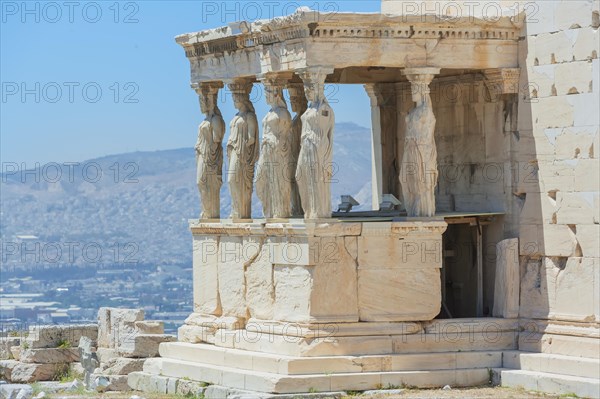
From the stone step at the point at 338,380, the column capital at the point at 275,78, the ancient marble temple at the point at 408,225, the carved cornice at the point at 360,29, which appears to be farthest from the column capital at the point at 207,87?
the stone step at the point at 338,380

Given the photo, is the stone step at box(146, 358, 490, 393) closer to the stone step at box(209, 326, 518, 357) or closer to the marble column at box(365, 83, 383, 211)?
the stone step at box(209, 326, 518, 357)

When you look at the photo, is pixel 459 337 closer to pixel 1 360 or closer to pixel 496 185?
pixel 496 185

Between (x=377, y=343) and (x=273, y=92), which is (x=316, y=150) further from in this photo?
(x=377, y=343)

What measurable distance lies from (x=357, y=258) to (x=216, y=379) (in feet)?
8.36

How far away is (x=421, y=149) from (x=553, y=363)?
3282 millimetres

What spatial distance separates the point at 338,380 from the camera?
88.2ft

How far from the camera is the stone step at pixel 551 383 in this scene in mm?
Result: 26188

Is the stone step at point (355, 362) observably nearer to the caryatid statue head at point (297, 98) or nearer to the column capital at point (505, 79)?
the column capital at point (505, 79)

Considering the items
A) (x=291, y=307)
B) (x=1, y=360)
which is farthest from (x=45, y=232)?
(x=291, y=307)

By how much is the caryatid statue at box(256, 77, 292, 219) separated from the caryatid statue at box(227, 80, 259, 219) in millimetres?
988

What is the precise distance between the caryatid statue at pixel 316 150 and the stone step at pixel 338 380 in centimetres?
211

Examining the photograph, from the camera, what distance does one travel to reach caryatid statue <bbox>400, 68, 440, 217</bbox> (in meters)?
27.8

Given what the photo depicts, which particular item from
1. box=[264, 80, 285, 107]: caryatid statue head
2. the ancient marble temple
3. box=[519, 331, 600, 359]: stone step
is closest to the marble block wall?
the ancient marble temple

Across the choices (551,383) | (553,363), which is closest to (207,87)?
(553,363)
